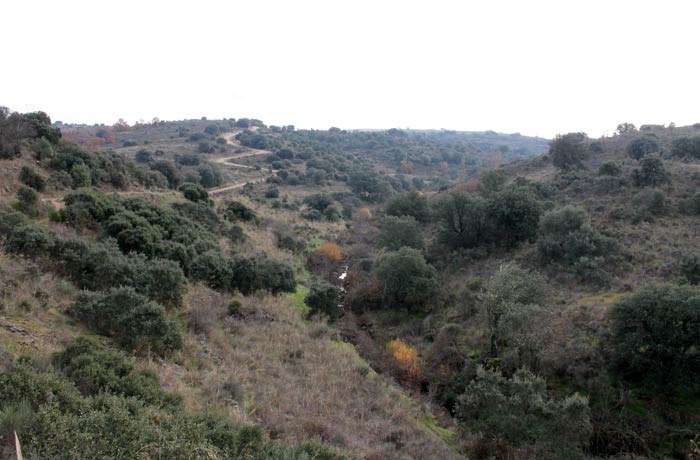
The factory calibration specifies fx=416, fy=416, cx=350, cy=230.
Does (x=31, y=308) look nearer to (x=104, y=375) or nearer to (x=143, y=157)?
(x=104, y=375)

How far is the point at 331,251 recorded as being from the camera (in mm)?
30984

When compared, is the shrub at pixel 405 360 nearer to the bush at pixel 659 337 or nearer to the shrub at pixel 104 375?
the bush at pixel 659 337

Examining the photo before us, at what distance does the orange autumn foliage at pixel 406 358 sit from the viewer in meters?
15.3

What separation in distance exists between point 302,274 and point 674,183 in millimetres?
24983

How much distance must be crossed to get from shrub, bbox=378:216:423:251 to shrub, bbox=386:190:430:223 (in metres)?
6.91

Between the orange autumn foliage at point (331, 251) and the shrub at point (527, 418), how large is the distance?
20.1m

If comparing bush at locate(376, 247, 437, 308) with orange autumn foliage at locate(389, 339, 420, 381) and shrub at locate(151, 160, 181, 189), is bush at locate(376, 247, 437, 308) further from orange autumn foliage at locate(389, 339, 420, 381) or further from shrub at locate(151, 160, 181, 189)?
shrub at locate(151, 160, 181, 189)

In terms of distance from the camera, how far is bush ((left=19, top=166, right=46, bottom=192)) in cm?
1961

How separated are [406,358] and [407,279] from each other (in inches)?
222

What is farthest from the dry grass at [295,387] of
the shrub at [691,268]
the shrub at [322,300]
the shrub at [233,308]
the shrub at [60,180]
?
the shrub at [691,268]

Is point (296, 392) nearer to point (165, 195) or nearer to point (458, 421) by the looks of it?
point (458, 421)

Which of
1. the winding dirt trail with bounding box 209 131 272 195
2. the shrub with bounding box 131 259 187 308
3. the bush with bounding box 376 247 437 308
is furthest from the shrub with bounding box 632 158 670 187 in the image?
the winding dirt trail with bounding box 209 131 272 195

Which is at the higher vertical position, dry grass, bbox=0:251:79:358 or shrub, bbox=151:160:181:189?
shrub, bbox=151:160:181:189

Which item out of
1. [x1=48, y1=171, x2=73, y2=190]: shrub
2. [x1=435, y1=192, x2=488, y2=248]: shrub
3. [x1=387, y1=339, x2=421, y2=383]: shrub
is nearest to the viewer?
[x1=387, y1=339, x2=421, y2=383]: shrub
